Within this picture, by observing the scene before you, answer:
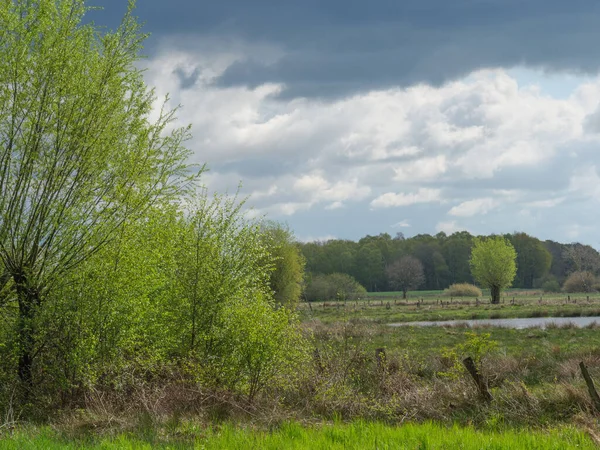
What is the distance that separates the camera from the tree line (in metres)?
128

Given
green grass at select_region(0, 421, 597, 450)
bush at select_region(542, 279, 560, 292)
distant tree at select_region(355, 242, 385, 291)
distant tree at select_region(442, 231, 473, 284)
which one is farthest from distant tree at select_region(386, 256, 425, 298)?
green grass at select_region(0, 421, 597, 450)

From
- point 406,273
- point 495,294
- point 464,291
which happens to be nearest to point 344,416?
point 495,294

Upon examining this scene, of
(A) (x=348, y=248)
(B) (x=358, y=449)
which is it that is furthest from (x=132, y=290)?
(A) (x=348, y=248)

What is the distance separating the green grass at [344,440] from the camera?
8.27 metres

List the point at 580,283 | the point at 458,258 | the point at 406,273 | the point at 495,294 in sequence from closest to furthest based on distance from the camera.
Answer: the point at 495,294 → the point at 580,283 → the point at 406,273 → the point at 458,258

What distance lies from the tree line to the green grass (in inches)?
4441

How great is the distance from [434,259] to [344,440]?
133743mm

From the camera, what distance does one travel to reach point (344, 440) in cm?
864

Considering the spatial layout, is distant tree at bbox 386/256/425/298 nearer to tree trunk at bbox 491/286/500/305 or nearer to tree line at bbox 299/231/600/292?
tree line at bbox 299/231/600/292

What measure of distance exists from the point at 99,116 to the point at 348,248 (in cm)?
12282

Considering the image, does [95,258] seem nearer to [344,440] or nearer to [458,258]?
[344,440]

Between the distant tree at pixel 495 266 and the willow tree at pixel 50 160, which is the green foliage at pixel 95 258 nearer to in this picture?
the willow tree at pixel 50 160

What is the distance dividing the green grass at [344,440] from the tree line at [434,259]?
112807mm

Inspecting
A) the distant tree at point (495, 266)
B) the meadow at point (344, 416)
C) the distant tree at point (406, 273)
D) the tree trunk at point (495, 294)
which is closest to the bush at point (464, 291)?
the distant tree at point (406, 273)
